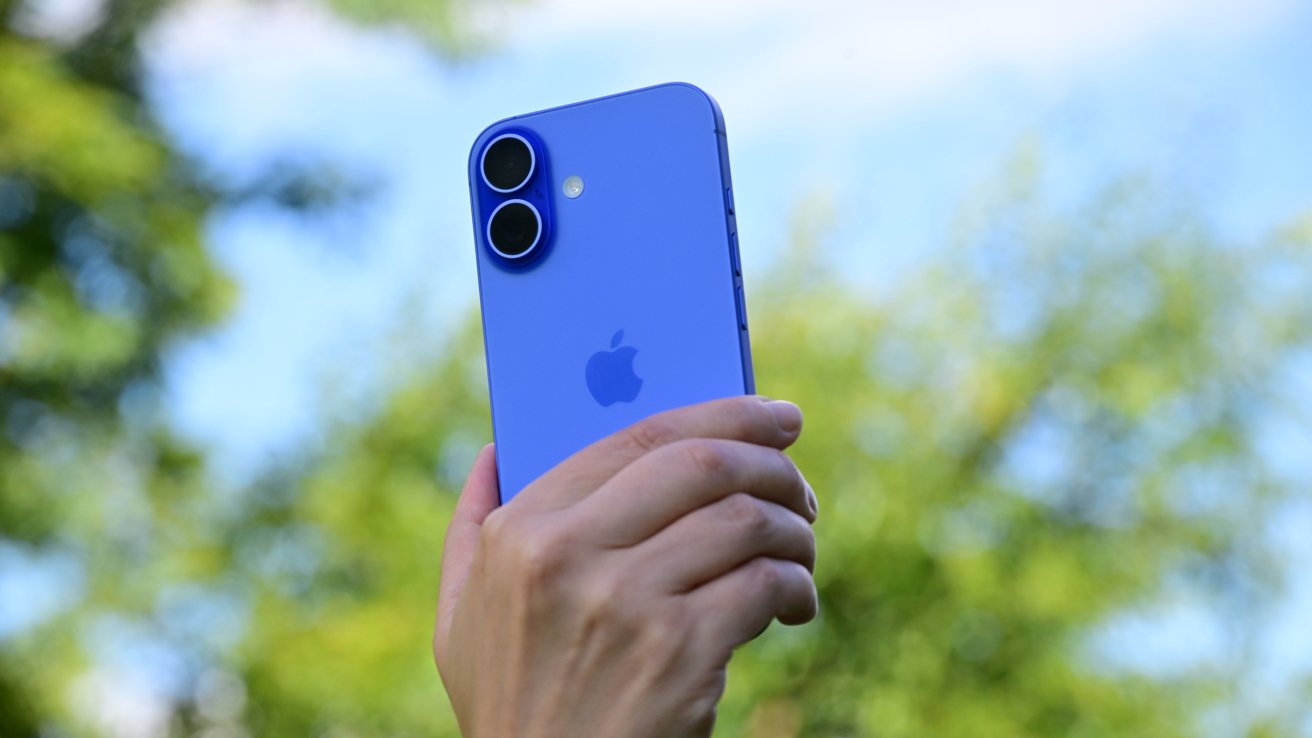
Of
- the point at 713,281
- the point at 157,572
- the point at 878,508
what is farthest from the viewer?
the point at 157,572

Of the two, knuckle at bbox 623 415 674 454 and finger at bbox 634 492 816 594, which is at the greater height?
knuckle at bbox 623 415 674 454

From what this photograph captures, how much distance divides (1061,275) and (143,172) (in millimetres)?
3471

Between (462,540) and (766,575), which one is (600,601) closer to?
(766,575)

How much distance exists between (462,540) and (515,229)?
0.70 feet

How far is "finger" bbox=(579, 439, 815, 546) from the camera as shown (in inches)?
23.9

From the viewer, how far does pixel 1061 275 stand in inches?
204

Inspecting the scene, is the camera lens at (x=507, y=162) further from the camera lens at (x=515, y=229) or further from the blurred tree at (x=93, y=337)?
the blurred tree at (x=93, y=337)

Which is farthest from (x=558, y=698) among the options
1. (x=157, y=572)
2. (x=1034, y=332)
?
(x=157, y=572)

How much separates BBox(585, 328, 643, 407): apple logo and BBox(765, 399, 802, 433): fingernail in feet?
0.61

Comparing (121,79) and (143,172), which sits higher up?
(121,79)

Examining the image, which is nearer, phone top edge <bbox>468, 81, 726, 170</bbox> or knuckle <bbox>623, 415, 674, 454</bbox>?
knuckle <bbox>623, 415, 674, 454</bbox>

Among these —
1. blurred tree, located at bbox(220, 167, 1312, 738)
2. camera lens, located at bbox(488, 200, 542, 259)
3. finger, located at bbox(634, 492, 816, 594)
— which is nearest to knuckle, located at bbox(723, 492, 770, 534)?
finger, located at bbox(634, 492, 816, 594)

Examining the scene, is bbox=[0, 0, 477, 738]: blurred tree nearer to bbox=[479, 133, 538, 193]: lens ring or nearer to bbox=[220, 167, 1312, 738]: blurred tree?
bbox=[220, 167, 1312, 738]: blurred tree

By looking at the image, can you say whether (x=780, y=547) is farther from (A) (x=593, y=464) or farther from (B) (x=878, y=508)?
(B) (x=878, y=508)
